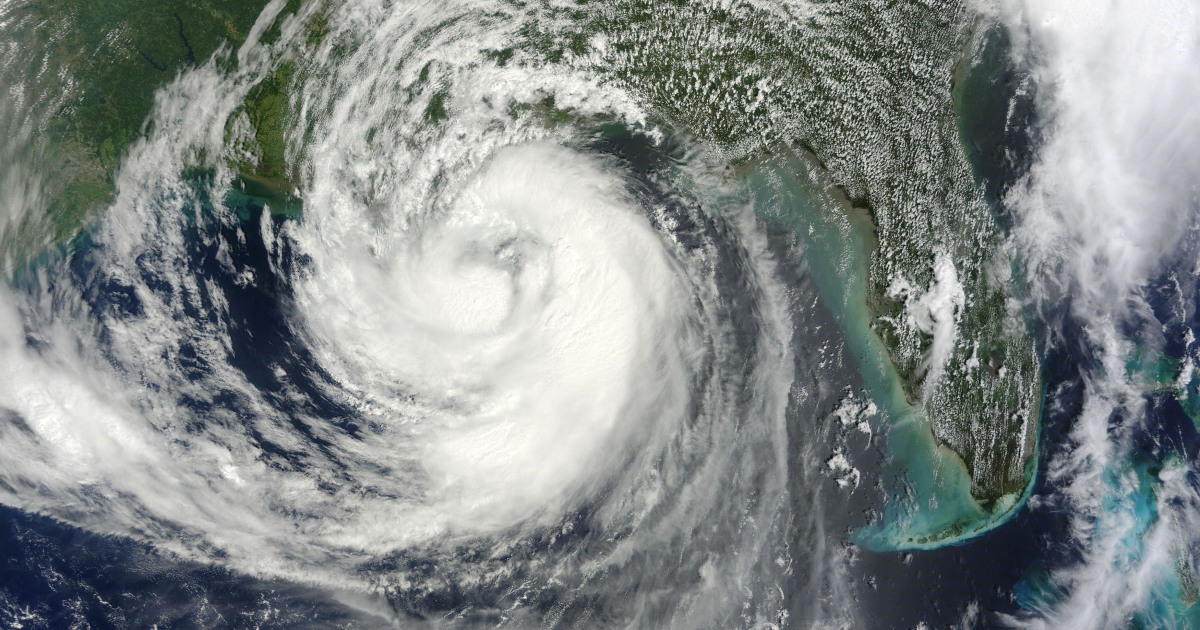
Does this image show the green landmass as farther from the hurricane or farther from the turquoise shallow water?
the turquoise shallow water

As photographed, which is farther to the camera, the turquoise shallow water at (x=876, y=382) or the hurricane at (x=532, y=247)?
the turquoise shallow water at (x=876, y=382)

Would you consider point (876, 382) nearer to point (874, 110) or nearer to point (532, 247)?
point (874, 110)

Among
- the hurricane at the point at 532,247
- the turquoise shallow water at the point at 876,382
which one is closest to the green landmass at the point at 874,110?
the hurricane at the point at 532,247

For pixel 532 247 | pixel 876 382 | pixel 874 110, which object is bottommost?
pixel 876 382

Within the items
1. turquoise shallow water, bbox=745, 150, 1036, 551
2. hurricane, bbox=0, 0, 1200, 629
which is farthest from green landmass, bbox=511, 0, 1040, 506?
turquoise shallow water, bbox=745, 150, 1036, 551

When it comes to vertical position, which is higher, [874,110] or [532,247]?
[874,110]

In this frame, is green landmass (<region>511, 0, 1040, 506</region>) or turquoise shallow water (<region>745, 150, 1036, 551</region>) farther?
turquoise shallow water (<region>745, 150, 1036, 551</region>)

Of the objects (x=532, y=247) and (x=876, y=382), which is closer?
(x=532, y=247)

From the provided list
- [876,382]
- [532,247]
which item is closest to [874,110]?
[876,382]

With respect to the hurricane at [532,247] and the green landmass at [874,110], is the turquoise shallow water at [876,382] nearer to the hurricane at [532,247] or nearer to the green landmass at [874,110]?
the hurricane at [532,247]
